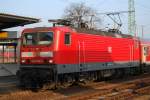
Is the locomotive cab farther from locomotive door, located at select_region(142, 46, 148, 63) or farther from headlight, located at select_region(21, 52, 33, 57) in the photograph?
locomotive door, located at select_region(142, 46, 148, 63)

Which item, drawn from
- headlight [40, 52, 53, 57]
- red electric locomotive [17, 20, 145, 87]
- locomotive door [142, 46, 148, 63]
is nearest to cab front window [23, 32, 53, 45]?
red electric locomotive [17, 20, 145, 87]

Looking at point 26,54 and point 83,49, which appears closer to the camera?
point 26,54

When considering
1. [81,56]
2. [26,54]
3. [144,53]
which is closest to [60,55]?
[26,54]

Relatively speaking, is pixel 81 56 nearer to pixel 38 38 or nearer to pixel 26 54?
pixel 38 38

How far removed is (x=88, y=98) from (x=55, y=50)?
3375mm

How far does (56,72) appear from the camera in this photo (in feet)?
55.2

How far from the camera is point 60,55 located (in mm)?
17219

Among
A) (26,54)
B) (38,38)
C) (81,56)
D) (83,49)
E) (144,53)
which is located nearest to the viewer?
(38,38)

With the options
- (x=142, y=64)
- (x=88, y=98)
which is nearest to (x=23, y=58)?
(x=88, y=98)

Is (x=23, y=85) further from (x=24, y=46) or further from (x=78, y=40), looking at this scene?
(x=78, y=40)

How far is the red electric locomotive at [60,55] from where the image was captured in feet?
56.1

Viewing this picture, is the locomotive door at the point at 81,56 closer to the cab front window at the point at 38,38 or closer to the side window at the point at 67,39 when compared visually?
the side window at the point at 67,39

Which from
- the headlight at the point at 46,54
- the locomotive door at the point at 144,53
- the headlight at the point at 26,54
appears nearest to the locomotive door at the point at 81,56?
the headlight at the point at 46,54

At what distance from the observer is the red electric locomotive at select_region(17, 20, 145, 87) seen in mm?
17094
